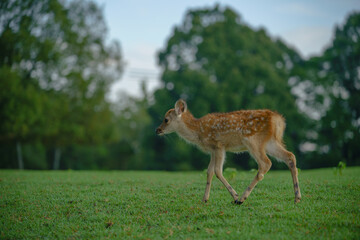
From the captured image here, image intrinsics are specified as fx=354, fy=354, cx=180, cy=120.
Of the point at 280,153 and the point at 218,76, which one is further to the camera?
the point at 218,76

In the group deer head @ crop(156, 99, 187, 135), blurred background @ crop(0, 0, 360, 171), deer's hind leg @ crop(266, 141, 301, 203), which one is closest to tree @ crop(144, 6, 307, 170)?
blurred background @ crop(0, 0, 360, 171)

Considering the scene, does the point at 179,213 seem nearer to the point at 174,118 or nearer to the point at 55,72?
the point at 174,118

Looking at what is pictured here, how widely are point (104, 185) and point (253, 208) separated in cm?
451

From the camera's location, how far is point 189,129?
8188mm

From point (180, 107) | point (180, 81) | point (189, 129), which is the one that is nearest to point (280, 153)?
point (189, 129)

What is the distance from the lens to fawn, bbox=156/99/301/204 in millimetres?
6961

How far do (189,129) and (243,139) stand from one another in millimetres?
1480

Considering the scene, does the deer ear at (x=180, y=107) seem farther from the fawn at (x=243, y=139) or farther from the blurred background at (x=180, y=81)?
the blurred background at (x=180, y=81)

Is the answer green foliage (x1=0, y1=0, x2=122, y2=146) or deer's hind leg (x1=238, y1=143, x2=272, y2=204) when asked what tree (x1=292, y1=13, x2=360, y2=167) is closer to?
green foliage (x1=0, y1=0, x2=122, y2=146)

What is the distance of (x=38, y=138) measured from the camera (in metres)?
26.1

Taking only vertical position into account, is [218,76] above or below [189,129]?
above

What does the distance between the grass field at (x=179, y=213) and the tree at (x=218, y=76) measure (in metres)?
18.6

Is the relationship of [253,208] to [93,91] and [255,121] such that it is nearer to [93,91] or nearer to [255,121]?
[255,121]

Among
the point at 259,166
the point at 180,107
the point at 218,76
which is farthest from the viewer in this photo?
the point at 218,76
